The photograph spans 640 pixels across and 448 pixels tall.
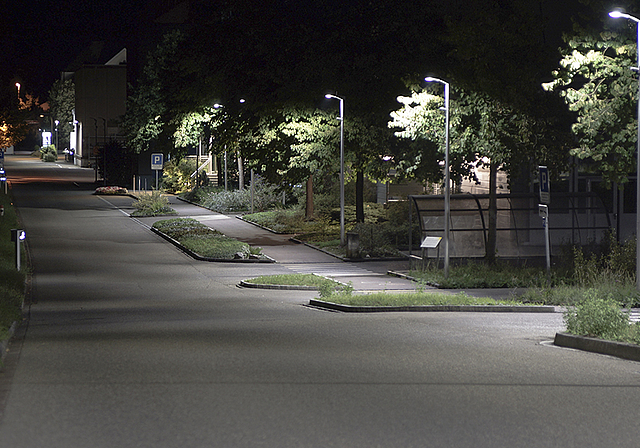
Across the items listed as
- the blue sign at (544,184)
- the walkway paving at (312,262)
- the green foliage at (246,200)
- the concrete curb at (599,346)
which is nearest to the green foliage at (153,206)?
the walkway paving at (312,262)

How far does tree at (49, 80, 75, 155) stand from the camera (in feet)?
454

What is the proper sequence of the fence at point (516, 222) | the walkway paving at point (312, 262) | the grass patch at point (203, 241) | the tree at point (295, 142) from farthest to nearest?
the tree at point (295, 142)
the grass patch at point (203, 241)
the fence at point (516, 222)
the walkway paving at point (312, 262)

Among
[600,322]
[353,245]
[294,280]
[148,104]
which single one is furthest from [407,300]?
[148,104]

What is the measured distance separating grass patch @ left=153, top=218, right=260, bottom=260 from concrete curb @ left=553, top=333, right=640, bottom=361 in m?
21.9

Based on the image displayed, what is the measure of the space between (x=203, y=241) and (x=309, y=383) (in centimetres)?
2812

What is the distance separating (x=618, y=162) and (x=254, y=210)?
33148mm

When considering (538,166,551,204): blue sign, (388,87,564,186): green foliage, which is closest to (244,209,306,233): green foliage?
(388,87,564,186): green foliage

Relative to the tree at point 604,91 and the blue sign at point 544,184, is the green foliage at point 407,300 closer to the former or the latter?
the blue sign at point 544,184

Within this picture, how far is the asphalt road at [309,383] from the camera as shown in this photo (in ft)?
23.2

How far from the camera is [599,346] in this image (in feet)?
38.0

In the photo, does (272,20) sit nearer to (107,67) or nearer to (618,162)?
(618,162)

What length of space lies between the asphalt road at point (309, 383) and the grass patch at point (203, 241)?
15205 millimetres

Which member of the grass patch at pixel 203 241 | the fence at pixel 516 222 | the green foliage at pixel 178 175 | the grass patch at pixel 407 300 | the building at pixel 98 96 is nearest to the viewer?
the grass patch at pixel 407 300

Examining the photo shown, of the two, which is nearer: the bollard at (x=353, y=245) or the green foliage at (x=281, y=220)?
the bollard at (x=353, y=245)
